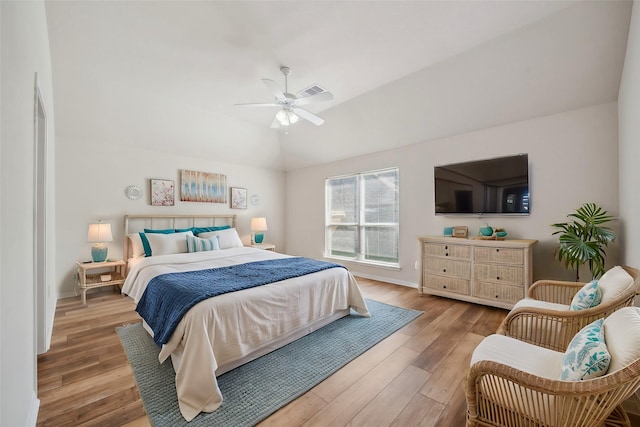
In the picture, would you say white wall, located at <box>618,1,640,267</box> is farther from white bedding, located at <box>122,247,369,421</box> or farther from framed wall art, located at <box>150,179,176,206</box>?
framed wall art, located at <box>150,179,176,206</box>

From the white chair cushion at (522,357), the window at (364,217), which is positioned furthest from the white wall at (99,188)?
the white chair cushion at (522,357)

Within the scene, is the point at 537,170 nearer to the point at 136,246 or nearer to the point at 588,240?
the point at 588,240

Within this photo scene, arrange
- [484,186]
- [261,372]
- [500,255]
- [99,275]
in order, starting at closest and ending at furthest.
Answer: [261,372] < [500,255] < [484,186] < [99,275]

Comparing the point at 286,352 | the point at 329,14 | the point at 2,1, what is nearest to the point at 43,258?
the point at 2,1

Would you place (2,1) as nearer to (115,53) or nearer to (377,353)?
(115,53)

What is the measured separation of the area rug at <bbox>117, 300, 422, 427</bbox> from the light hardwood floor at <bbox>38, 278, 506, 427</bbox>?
0.22 ft

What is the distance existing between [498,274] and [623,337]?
240 centimetres

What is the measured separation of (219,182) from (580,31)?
540 cm

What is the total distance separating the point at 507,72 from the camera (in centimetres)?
293

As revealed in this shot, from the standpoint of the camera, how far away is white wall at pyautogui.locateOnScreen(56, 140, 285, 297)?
3848mm

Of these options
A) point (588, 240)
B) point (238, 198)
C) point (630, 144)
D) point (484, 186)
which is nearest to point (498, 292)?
point (588, 240)

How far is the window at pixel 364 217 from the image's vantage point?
4.82 m

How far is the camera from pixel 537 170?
10.8ft

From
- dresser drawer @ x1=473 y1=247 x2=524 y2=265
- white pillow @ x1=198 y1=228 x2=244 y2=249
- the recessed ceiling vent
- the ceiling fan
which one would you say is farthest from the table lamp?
dresser drawer @ x1=473 y1=247 x2=524 y2=265
